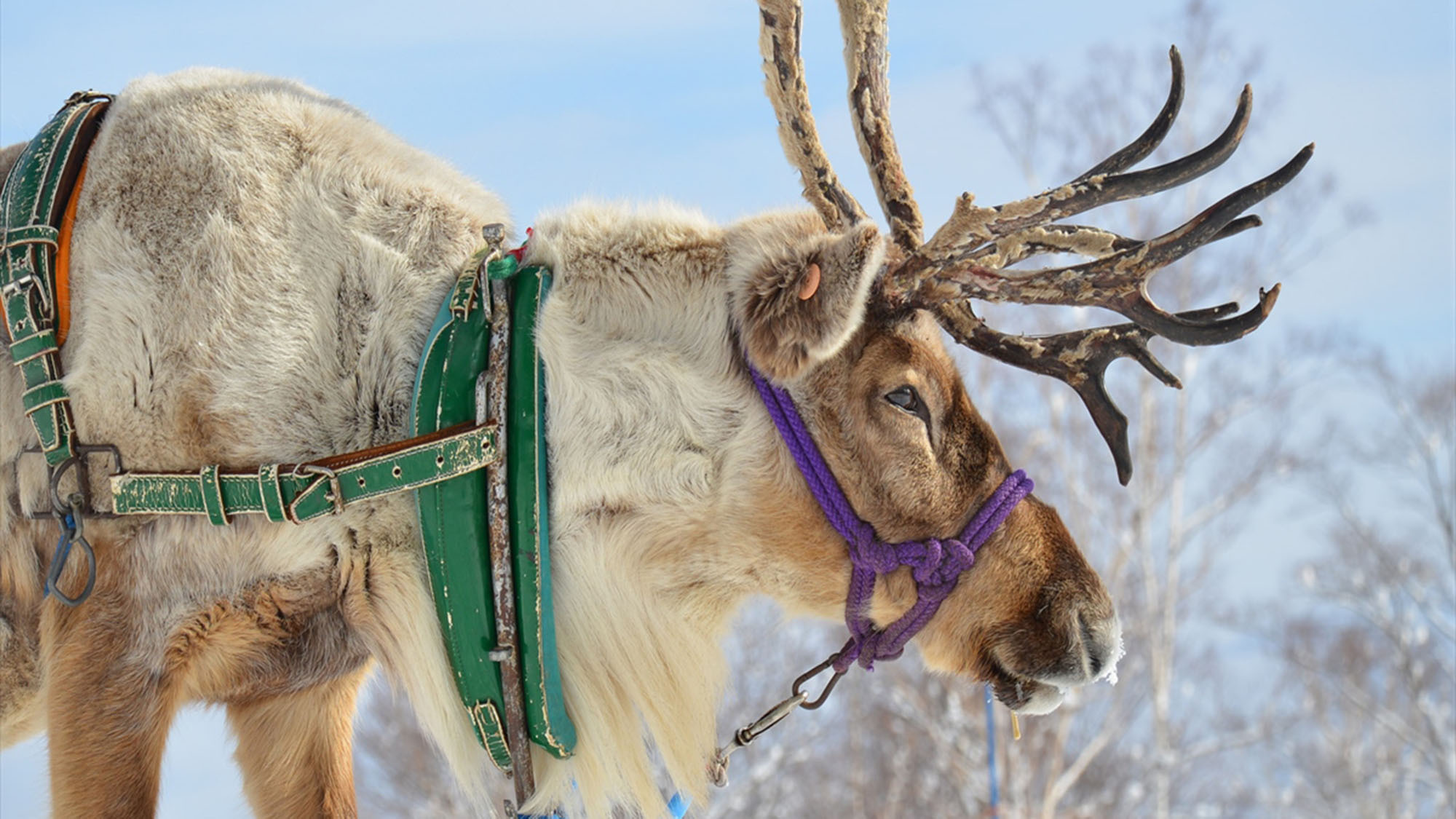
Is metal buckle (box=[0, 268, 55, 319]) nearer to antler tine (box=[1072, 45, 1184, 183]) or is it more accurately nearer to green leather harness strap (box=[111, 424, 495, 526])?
green leather harness strap (box=[111, 424, 495, 526])

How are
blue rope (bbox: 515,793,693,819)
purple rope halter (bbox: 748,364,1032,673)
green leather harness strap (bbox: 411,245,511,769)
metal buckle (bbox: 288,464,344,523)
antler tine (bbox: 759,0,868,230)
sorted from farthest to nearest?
blue rope (bbox: 515,793,693,819), antler tine (bbox: 759,0,868,230), purple rope halter (bbox: 748,364,1032,673), green leather harness strap (bbox: 411,245,511,769), metal buckle (bbox: 288,464,344,523)

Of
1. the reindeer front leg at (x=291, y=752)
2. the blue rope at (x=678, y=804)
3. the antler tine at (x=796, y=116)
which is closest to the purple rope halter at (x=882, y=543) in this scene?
the antler tine at (x=796, y=116)

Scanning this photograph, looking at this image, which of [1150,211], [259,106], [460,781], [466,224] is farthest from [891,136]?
[1150,211]

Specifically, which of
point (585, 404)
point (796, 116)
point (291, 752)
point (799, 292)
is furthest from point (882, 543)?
point (291, 752)

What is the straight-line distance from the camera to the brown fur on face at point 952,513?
264 cm

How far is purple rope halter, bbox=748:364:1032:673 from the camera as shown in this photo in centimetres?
263

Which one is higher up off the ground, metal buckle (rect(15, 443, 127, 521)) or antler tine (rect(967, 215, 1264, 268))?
antler tine (rect(967, 215, 1264, 268))

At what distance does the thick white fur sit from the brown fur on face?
16 cm

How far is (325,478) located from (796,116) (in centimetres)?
124

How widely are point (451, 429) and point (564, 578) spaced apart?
0.41 metres

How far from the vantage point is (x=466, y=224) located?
2818mm

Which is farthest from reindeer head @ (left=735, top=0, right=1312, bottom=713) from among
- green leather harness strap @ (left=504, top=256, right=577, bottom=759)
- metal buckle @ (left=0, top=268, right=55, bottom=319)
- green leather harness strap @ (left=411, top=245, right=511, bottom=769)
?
metal buckle @ (left=0, top=268, right=55, bottom=319)

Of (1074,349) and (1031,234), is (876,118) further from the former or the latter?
(1074,349)

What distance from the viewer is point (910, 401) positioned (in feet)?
8.73
